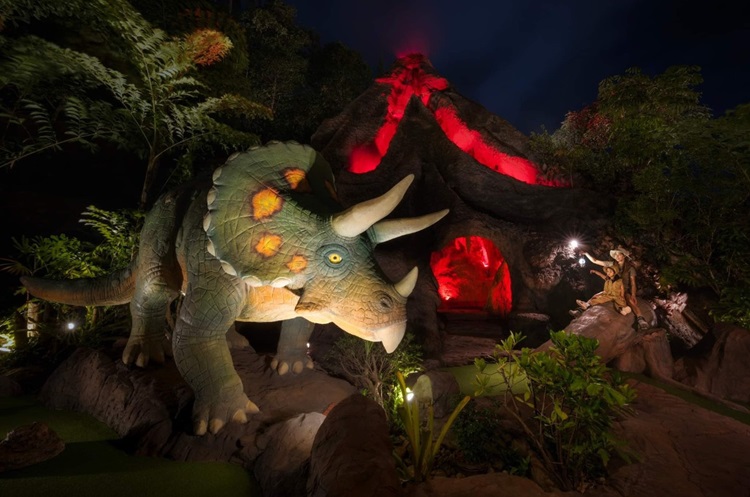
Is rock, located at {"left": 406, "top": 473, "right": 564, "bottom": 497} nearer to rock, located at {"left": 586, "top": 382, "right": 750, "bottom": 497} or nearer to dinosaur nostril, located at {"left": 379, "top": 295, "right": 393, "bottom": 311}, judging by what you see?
rock, located at {"left": 586, "top": 382, "right": 750, "bottom": 497}

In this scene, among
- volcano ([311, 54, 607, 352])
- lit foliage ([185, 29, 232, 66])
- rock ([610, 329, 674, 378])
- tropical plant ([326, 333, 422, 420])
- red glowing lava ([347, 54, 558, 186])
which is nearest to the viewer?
tropical plant ([326, 333, 422, 420])

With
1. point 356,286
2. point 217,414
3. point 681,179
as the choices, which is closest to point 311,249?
point 356,286

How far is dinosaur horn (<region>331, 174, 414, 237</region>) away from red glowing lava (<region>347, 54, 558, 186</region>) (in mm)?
Result: 9368

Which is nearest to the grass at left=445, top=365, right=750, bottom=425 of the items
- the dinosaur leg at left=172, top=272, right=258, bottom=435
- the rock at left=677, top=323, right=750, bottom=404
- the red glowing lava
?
the rock at left=677, top=323, right=750, bottom=404

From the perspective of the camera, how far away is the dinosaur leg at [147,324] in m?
3.32

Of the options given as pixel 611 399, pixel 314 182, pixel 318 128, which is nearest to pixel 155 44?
pixel 314 182

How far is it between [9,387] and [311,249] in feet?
11.9

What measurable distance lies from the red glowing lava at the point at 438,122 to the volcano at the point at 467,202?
0.04m

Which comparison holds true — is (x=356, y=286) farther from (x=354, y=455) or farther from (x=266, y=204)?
(x=354, y=455)

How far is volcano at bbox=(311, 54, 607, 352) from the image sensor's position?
348 inches

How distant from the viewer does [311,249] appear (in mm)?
2387

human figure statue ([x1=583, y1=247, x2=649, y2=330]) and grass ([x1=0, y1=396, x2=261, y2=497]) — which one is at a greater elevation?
human figure statue ([x1=583, y1=247, x2=649, y2=330])

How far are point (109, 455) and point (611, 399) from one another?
3293mm

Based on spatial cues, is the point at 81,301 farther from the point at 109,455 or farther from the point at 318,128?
the point at 318,128
